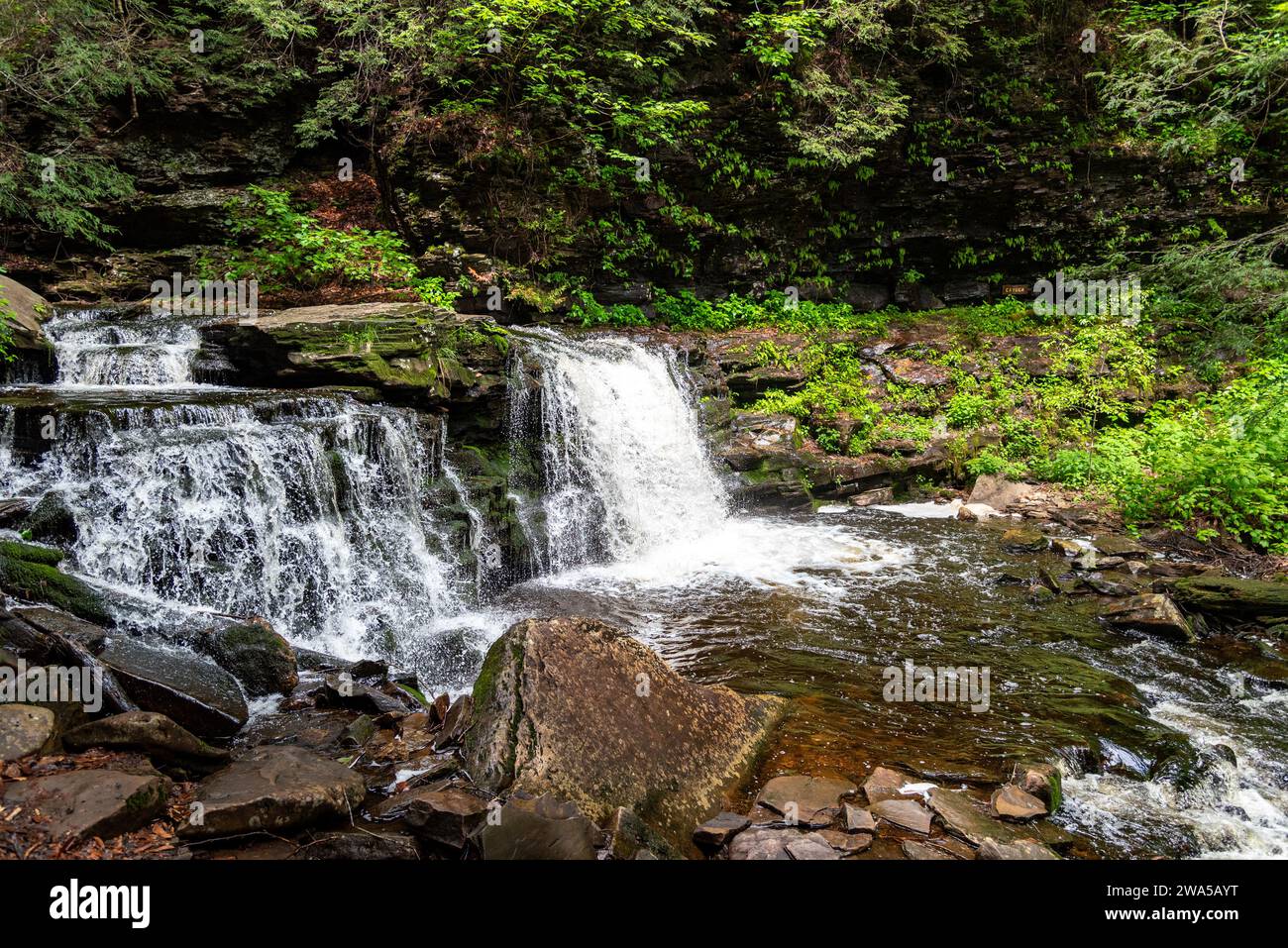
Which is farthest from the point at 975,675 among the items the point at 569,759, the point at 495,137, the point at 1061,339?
the point at 495,137

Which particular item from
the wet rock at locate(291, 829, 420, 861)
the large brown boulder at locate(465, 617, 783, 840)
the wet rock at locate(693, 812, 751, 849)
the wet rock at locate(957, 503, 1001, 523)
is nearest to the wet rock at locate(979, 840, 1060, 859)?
the wet rock at locate(693, 812, 751, 849)

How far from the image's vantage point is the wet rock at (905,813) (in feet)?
11.2

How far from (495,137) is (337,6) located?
141 inches

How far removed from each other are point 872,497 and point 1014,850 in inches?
344

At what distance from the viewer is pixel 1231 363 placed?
12766 mm

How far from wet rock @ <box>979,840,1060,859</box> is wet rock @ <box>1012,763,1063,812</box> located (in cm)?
48

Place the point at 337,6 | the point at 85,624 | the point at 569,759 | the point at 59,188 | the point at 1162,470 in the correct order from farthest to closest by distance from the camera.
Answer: the point at 337,6, the point at 59,188, the point at 1162,470, the point at 85,624, the point at 569,759

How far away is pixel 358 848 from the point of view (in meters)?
2.79

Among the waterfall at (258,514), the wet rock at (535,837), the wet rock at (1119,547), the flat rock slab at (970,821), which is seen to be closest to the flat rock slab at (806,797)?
the flat rock slab at (970,821)

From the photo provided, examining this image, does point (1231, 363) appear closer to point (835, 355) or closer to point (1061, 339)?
point (1061, 339)

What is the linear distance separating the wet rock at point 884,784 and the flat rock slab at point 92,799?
3622 millimetres

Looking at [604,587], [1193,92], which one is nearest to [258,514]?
[604,587]

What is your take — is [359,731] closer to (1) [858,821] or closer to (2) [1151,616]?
(1) [858,821]

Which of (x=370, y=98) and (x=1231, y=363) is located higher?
(x=370, y=98)
